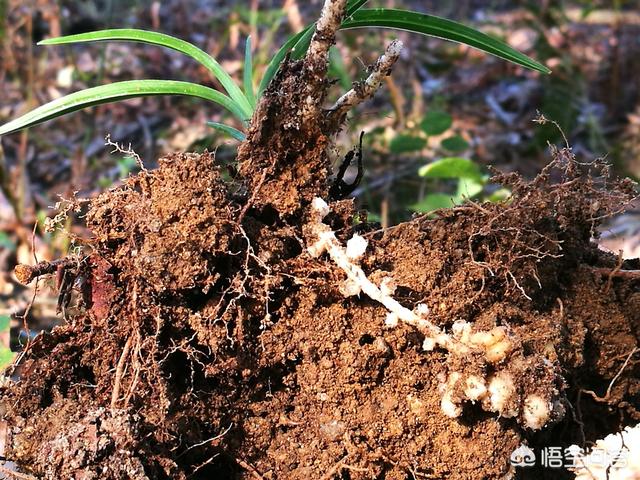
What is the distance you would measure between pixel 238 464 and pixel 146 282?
12.8 inches

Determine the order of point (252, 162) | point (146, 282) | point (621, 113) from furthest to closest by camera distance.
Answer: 1. point (621, 113)
2. point (252, 162)
3. point (146, 282)

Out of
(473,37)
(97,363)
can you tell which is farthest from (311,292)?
(473,37)

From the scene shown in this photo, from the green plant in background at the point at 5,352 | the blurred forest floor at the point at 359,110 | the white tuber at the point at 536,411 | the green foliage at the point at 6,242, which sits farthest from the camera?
the blurred forest floor at the point at 359,110

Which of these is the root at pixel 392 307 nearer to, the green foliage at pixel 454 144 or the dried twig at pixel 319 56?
the dried twig at pixel 319 56

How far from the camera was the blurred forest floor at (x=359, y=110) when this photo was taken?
3094 mm

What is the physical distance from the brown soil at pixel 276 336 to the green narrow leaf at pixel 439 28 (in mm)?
211

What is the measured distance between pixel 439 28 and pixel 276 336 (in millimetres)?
593

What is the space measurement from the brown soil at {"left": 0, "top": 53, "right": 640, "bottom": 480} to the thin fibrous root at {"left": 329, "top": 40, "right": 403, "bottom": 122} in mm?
45

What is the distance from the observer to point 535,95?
4.09 meters

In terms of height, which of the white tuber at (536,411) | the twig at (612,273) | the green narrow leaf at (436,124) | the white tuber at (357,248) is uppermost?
the green narrow leaf at (436,124)

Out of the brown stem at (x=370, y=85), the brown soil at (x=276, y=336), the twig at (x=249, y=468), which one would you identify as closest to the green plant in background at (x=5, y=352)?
the brown soil at (x=276, y=336)

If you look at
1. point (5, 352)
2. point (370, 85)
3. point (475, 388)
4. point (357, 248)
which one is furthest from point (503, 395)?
point (5, 352)

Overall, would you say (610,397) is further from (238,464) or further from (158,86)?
(158,86)

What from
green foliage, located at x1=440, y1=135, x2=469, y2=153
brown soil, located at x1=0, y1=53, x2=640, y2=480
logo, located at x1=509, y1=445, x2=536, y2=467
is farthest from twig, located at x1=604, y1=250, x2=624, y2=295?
green foliage, located at x1=440, y1=135, x2=469, y2=153
